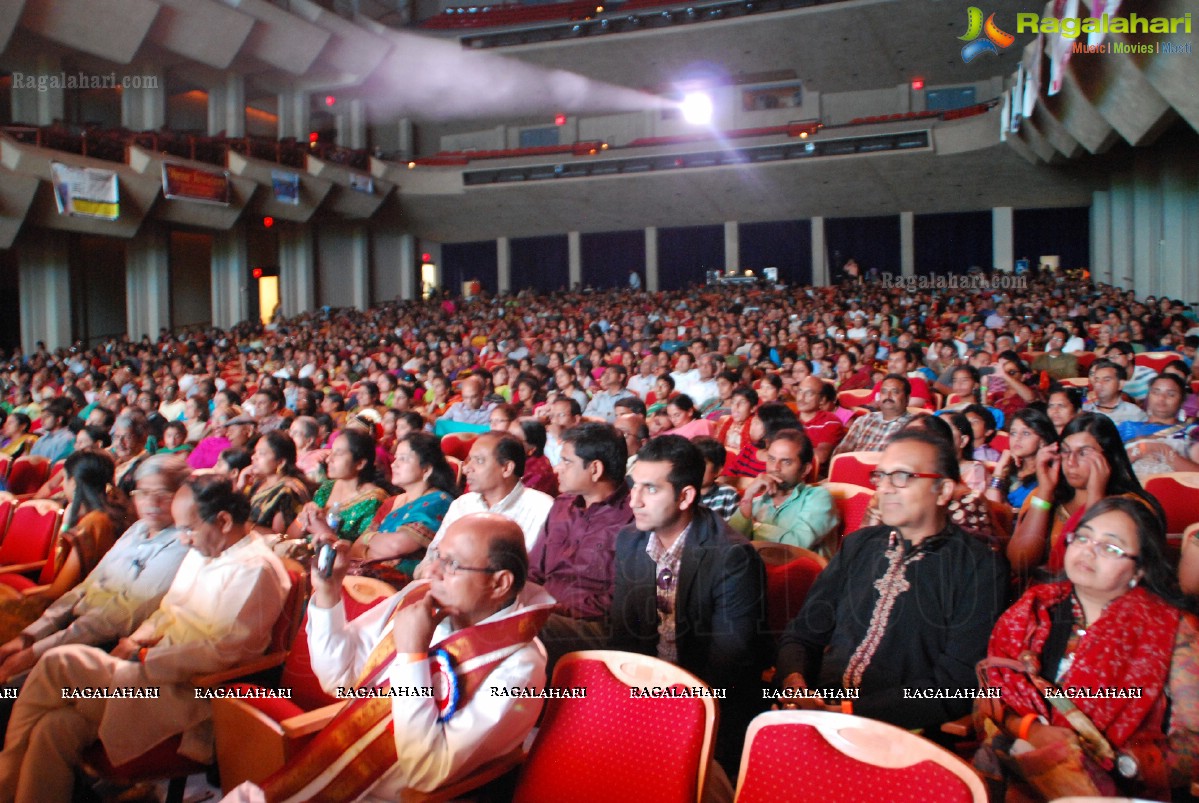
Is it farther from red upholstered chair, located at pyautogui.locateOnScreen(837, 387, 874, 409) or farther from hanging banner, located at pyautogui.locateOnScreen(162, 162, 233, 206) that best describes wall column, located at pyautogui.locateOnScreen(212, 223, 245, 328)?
red upholstered chair, located at pyautogui.locateOnScreen(837, 387, 874, 409)

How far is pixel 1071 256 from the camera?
16922mm

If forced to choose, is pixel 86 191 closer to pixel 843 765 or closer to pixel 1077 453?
pixel 1077 453

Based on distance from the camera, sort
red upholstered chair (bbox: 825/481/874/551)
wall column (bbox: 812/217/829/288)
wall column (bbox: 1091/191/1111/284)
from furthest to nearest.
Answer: wall column (bbox: 812/217/829/288)
wall column (bbox: 1091/191/1111/284)
red upholstered chair (bbox: 825/481/874/551)

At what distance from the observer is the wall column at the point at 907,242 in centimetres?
1828

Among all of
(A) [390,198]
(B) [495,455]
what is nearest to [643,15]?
(A) [390,198]

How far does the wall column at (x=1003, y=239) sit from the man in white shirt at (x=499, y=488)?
55.2ft

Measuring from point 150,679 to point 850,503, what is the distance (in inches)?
85.8

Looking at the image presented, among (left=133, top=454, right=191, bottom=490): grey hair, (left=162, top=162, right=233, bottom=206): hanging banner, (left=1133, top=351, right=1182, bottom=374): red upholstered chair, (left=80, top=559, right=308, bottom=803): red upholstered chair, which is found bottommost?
(left=80, top=559, right=308, bottom=803): red upholstered chair

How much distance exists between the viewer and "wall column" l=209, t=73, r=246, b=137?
1650cm

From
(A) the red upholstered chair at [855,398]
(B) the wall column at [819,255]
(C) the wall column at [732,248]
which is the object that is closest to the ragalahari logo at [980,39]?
(B) the wall column at [819,255]

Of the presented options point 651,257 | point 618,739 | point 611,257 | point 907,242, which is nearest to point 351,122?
point 611,257

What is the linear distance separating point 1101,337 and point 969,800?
296 inches

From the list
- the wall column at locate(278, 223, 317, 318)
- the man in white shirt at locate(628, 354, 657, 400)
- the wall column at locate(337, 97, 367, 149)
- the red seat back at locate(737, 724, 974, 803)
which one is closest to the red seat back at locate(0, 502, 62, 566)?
the red seat back at locate(737, 724, 974, 803)

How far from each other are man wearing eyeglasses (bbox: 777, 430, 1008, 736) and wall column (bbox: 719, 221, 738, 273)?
712 inches
